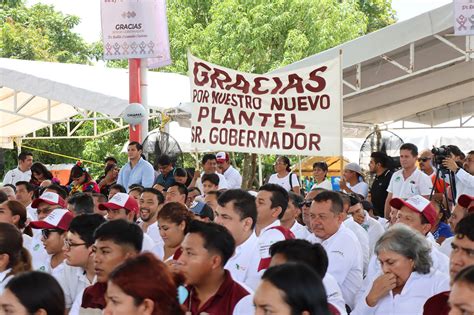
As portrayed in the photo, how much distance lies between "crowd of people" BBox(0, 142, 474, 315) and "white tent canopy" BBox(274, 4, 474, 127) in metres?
3.49

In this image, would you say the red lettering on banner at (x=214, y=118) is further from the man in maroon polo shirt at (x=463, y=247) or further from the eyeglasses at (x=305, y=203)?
the man in maroon polo shirt at (x=463, y=247)

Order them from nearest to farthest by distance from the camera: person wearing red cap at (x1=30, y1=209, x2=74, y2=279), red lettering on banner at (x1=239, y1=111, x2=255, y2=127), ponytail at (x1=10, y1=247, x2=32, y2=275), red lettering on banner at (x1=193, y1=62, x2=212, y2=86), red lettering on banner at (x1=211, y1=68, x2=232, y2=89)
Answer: ponytail at (x1=10, y1=247, x2=32, y2=275) → person wearing red cap at (x1=30, y1=209, x2=74, y2=279) → red lettering on banner at (x1=239, y1=111, x2=255, y2=127) → red lettering on banner at (x1=211, y1=68, x2=232, y2=89) → red lettering on banner at (x1=193, y1=62, x2=212, y2=86)

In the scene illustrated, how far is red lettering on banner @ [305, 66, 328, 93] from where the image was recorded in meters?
11.5

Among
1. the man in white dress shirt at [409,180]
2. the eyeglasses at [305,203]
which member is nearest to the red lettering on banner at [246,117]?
the man in white dress shirt at [409,180]

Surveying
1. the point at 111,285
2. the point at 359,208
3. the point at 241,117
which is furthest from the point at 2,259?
the point at 241,117

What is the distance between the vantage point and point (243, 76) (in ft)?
40.4

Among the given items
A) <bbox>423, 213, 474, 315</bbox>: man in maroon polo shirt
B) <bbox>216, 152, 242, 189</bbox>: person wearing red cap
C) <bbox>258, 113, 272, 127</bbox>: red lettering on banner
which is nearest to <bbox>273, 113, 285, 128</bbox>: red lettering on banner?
<bbox>258, 113, 272, 127</bbox>: red lettering on banner

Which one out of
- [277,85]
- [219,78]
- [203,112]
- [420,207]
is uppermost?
[219,78]

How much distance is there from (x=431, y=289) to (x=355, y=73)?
33.5ft

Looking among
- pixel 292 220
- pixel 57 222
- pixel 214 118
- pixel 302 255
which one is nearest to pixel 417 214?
pixel 292 220

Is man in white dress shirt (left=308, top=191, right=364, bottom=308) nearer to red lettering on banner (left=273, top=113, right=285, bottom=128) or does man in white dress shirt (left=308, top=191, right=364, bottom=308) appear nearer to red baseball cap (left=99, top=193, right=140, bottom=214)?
red baseball cap (left=99, top=193, right=140, bottom=214)

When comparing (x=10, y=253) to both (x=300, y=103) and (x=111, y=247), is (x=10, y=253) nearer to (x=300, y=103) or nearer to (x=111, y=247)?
(x=111, y=247)

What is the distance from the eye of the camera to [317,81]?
11586 mm

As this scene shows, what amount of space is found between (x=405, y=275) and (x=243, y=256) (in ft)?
4.30
